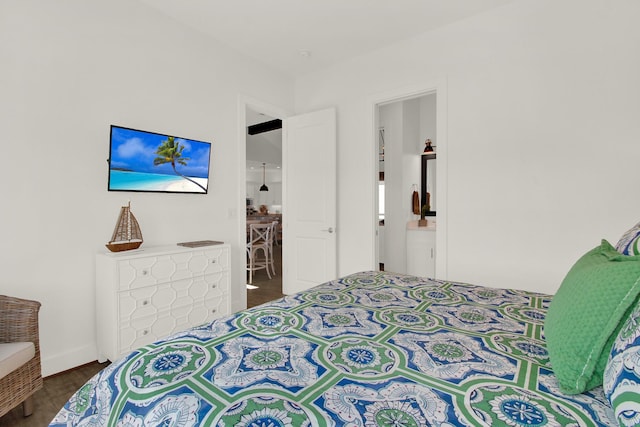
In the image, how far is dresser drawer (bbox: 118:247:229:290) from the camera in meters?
2.36

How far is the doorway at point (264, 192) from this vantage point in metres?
4.65

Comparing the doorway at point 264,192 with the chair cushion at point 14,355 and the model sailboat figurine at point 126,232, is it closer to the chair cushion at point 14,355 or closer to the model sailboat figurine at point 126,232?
the model sailboat figurine at point 126,232

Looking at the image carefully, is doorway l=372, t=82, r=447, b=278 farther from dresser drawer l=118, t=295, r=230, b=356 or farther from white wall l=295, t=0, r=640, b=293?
dresser drawer l=118, t=295, r=230, b=356

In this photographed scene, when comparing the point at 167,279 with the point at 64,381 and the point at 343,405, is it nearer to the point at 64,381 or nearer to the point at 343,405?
the point at 64,381

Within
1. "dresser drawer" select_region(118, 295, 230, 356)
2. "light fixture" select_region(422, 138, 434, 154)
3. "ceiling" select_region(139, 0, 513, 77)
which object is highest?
"ceiling" select_region(139, 0, 513, 77)

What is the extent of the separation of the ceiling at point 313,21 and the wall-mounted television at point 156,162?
1.10 m

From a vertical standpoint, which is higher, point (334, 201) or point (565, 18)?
point (565, 18)

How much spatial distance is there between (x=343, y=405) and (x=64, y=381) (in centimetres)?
238

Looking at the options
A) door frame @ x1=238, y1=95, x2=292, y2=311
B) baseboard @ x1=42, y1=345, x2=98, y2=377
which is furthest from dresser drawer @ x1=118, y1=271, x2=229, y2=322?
door frame @ x1=238, y1=95, x2=292, y2=311

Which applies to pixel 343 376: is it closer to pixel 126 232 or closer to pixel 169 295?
pixel 169 295

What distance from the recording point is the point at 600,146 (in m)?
2.45

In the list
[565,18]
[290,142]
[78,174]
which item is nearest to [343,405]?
[78,174]

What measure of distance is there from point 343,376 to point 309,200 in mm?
3161

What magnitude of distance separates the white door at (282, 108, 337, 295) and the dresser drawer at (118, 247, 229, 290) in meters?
1.25
